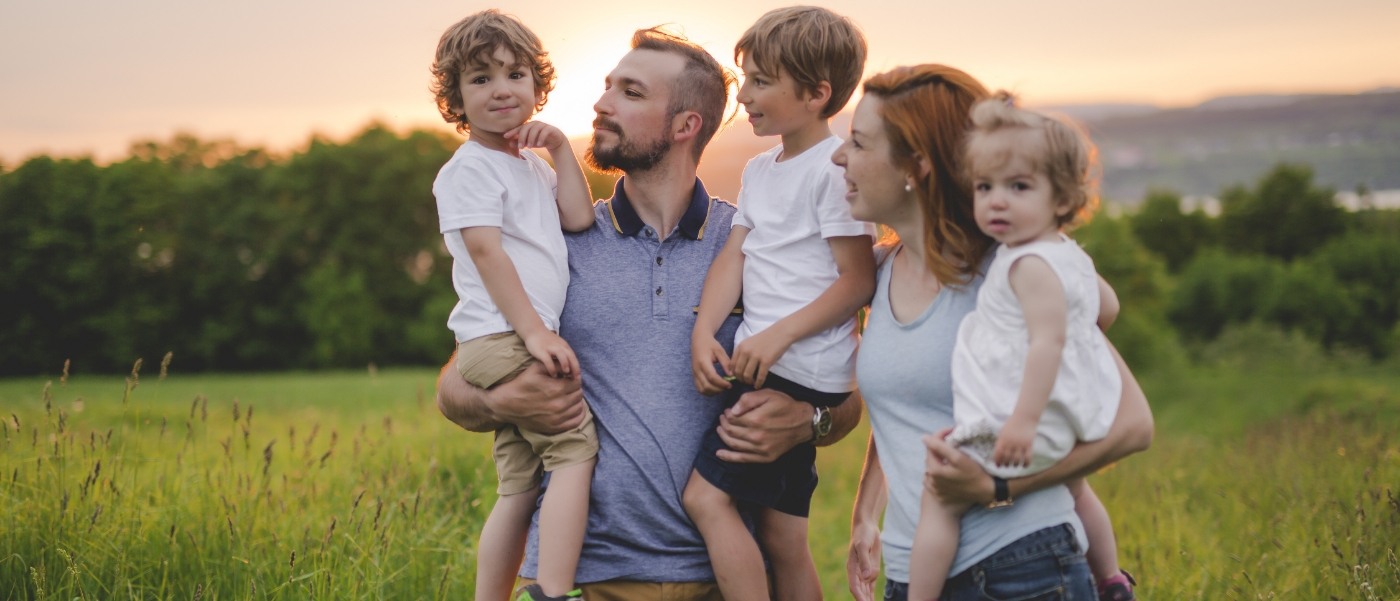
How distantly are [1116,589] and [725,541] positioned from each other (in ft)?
3.51

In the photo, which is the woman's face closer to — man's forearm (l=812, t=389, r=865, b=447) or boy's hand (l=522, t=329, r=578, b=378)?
man's forearm (l=812, t=389, r=865, b=447)

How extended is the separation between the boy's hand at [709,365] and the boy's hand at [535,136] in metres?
0.80

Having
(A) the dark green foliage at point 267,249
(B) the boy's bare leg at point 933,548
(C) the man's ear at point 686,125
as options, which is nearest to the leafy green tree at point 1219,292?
(A) the dark green foliage at point 267,249

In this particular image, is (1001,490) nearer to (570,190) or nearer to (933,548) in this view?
(933,548)

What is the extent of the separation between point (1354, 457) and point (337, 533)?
5.20 m

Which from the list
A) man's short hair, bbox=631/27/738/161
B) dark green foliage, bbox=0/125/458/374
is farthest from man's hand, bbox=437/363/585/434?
dark green foliage, bbox=0/125/458/374

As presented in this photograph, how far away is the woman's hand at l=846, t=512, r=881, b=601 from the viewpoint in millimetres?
3307

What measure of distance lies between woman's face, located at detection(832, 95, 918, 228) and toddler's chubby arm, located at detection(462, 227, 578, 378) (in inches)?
39.1

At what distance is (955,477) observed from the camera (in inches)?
94.0

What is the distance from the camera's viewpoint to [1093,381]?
2.39m

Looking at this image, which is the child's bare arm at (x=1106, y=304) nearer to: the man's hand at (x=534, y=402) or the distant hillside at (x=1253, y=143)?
the man's hand at (x=534, y=402)

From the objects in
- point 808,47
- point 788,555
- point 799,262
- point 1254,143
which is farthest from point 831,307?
point 1254,143

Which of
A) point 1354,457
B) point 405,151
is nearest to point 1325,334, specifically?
point 405,151

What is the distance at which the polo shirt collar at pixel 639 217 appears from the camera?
3.51 metres
